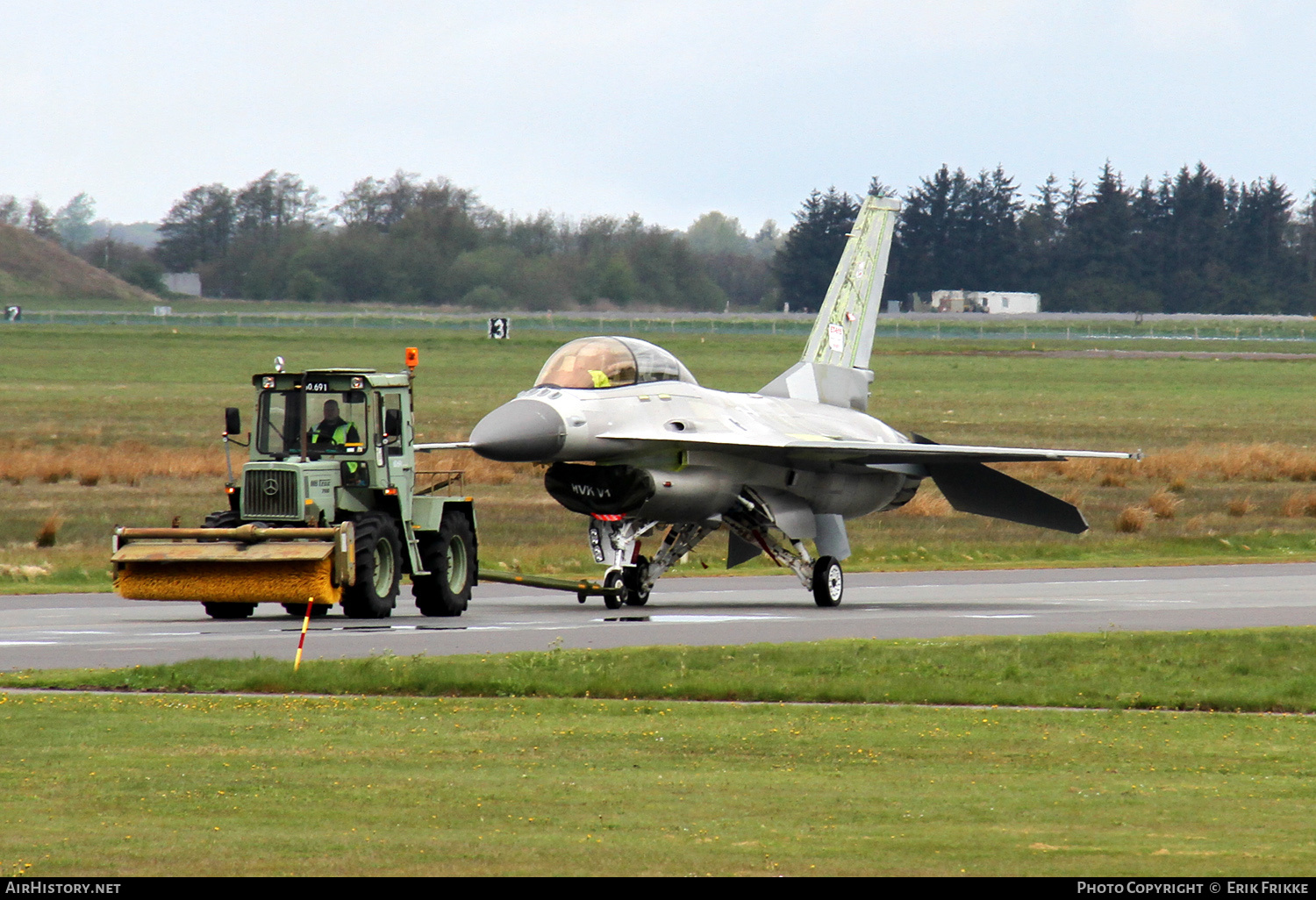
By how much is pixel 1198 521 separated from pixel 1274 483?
8.64 metres

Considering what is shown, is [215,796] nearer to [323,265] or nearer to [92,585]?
[92,585]

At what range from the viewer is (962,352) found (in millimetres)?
107188

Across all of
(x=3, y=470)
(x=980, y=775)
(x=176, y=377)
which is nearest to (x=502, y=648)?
(x=980, y=775)

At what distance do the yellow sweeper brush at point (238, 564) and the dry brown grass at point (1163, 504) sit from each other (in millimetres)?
26313

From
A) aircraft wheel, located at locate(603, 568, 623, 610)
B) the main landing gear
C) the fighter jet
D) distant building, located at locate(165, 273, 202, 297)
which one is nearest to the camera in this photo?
the fighter jet

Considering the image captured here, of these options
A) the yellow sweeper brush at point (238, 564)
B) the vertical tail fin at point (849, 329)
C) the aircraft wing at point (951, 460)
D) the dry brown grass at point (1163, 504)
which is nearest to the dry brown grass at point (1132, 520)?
the dry brown grass at point (1163, 504)

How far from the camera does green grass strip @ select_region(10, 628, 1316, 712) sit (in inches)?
620

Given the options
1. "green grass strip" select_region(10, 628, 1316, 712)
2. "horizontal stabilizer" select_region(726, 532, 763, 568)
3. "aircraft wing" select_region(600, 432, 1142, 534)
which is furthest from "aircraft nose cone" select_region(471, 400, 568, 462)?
"horizontal stabilizer" select_region(726, 532, 763, 568)

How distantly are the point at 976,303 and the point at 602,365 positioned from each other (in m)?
126

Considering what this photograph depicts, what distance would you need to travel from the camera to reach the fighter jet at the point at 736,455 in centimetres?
2394

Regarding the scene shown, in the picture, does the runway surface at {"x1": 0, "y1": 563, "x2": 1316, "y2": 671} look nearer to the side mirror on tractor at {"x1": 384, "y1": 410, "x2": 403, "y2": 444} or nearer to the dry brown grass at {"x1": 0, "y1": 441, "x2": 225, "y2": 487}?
the side mirror on tractor at {"x1": 384, "y1": 410, "x2": 403, "y2": 444}

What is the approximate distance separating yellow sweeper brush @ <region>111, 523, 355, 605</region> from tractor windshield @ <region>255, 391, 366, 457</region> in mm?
→ 1650

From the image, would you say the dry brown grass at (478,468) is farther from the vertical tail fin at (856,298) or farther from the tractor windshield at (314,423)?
the tractor windshield at (314,423)

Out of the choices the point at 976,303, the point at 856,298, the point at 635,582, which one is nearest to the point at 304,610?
the point at 635,582
